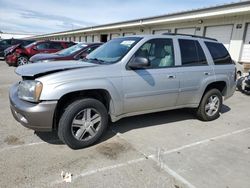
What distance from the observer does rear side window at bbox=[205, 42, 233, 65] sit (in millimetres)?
5426

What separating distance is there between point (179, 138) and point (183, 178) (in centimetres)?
138

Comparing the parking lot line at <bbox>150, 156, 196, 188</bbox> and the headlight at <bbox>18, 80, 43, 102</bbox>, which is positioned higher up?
the headlight at <bbox>18, 80, 43, 102</bbox>

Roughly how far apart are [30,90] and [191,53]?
3.37 metres

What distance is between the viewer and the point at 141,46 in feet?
14.0

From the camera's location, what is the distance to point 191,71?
192 inches

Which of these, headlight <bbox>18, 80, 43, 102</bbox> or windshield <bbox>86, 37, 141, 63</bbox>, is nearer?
headlight <bbox>18, 80, 43, 102</bbox>

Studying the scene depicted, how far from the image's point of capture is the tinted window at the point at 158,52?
438 cm

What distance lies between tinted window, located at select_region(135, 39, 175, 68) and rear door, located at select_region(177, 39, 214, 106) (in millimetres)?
285

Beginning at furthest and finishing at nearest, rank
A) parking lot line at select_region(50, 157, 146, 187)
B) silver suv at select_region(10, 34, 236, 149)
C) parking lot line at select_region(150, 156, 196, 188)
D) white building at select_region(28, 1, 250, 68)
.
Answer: white building at select_region(28, 1, 250, 68), silver suv at select_region(10, 34, 236, 149), parking lot line at select_region(150, 156, 196, 188), parking lot line at select_region(50, 157, 146, 187)

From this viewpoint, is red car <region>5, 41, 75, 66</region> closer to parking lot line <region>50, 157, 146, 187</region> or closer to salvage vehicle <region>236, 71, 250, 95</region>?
salvage vehicle <region>236, 71, 250, 95</region>

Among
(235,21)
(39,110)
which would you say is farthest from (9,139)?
(235,21)

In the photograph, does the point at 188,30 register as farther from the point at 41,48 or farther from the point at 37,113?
the point at 37,113

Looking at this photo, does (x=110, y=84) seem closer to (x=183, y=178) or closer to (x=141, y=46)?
(x=141, y=46)

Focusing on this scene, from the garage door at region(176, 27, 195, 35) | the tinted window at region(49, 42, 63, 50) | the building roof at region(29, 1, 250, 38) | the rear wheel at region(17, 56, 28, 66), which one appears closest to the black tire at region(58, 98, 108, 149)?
the building roof at region(29, 1, 250, 38)
